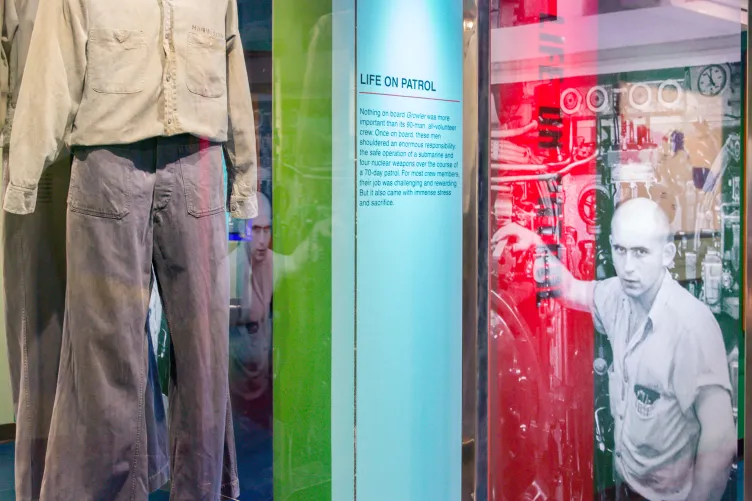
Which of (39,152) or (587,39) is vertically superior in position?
(587,39)

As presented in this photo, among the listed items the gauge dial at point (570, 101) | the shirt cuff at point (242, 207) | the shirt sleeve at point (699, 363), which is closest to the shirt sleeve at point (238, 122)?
the shirt cuff at point (242, 207)

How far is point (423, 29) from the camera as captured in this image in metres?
3.45

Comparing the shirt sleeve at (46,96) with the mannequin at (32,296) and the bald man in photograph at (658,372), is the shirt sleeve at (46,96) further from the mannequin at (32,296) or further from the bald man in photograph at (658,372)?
the bald man in photograph at (658,372)

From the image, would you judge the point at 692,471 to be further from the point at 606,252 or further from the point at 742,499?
the point at 606,252

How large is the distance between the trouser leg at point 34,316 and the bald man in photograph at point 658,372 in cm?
150

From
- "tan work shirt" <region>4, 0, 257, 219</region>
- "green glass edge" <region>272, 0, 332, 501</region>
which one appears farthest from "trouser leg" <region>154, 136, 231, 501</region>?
"green glass edge" <region>272, 0, 332, 501</region>

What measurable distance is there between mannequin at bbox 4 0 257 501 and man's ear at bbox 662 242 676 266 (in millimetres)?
1219

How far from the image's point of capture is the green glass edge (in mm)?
3010

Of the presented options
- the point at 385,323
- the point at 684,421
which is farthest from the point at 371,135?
the point at 684,421

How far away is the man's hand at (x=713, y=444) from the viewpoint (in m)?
2.24

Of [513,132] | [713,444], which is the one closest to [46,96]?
[513,132]

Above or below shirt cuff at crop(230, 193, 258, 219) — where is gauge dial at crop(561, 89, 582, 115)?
above

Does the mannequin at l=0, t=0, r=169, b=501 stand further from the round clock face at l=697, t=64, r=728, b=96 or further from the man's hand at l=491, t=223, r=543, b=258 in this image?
the round clock face at l=697, t=64, r=728, b=96

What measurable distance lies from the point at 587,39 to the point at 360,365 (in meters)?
1.42
